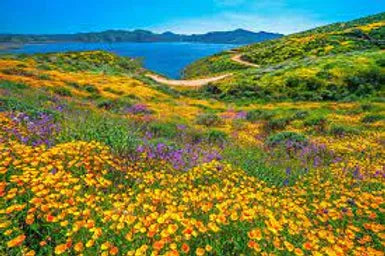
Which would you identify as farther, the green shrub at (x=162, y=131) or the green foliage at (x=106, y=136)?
the green shrub at (x=162, y=131)

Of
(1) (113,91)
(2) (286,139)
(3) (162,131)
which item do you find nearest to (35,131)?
(3) (162,131)

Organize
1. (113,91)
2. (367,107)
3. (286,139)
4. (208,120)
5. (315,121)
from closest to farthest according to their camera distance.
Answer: (286,139) < (208,120) < (315,121) < (367,107) < (113,91)

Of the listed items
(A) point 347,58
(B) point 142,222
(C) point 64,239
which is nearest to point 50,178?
(C) point 64,239

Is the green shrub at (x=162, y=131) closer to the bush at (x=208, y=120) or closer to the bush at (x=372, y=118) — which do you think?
the bush at (x=208, y=120)

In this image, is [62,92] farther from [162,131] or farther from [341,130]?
[341,130]

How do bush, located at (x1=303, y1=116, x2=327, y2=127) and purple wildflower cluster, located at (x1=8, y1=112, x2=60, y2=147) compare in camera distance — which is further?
Result: bush, located at (x1=303, y1=116, x2=327, y2=127)

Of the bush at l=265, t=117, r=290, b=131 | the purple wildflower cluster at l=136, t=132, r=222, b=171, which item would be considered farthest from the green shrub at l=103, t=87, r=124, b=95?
Result: the purple wildflower cluster at l=136, t=132, r=222, b=171

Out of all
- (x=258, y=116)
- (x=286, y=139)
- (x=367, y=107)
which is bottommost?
(x=258, y=116)

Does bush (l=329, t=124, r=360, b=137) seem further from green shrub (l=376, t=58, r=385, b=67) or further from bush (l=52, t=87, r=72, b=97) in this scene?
green shrub (l=376, t=58, r=385, b=67)

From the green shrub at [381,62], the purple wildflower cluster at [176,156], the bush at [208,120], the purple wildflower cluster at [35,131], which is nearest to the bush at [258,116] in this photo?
the bush at [208,120]

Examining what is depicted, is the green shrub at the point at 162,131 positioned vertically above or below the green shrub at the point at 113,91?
above

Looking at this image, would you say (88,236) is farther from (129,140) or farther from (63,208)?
(129,140)

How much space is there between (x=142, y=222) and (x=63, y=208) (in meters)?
1.06

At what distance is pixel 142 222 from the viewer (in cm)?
403
